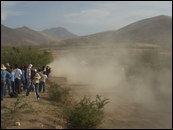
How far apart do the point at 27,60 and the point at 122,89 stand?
9.11m

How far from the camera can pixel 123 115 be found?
Answer: 53.7 ft

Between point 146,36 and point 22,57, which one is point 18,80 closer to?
point 22,57

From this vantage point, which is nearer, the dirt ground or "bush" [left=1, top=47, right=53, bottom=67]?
the dirt ground

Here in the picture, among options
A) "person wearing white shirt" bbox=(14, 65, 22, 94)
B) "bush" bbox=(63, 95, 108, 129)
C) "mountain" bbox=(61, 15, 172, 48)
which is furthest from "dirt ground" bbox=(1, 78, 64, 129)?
"mountain" bbox=(61, 15, 172, 48)

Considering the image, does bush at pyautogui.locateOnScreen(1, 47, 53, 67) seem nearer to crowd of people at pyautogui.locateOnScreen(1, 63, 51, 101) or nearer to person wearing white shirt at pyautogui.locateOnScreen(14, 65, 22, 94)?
crowd of people at pyautogui.locateOnScreen(1, 63, 51, 101)

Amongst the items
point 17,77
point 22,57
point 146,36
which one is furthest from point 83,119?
point 146,36

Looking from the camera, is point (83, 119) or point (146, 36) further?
point (146, 36)

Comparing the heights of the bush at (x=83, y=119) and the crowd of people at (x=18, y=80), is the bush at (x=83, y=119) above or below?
below

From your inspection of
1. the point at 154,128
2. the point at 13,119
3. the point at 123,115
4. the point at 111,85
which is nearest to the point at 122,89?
the point at 111,85

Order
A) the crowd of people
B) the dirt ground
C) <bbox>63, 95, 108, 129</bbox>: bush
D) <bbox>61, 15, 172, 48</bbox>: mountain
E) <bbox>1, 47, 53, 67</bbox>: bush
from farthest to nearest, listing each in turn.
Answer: <bbox>61, 15, 172, 48</bbox>: mountain → <bbox>1, 47, 53, 67</bbox>: bush → the crowd of people → the dirt ground → <bbox>63, 95, 108, 129</bbox>: bush

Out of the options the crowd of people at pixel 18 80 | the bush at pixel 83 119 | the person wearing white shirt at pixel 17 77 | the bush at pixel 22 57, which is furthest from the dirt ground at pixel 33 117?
the bush at pixel 22 57

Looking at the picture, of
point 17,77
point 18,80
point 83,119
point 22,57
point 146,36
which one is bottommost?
point 83,119

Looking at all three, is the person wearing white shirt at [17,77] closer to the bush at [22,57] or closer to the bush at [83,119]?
the bush at [83,119]

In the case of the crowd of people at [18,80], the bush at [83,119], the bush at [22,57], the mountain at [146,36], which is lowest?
the bush at [83,119]
